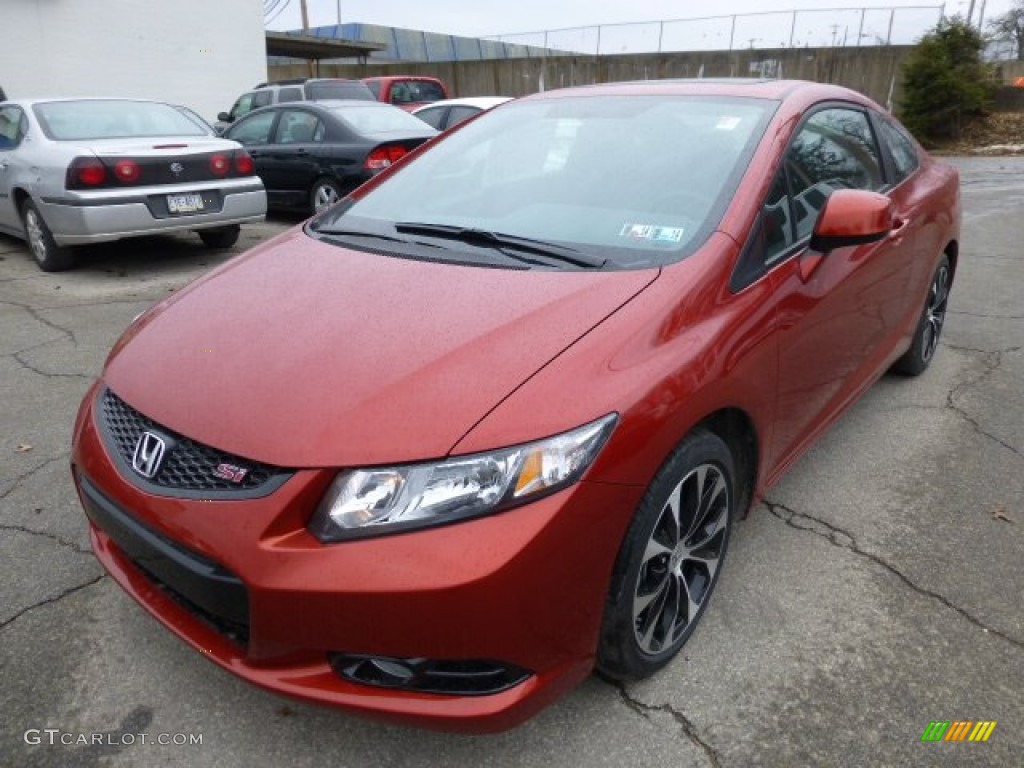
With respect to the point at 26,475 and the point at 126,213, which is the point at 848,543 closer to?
the point at 26,475

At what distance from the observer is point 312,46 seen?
23.3 m

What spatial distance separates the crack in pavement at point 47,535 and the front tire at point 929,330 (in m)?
3.74

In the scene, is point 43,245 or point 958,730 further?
point 43,245

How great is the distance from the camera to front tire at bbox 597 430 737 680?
182 cm

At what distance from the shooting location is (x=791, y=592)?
8.11 ft

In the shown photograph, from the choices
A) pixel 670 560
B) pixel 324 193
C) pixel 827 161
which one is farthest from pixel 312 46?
pixel 670 560

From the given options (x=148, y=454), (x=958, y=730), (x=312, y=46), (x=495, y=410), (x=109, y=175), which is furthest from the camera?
(x=312, y=46)

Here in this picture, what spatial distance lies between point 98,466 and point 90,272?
5433 millimetres

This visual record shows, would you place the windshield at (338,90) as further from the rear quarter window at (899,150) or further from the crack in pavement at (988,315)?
the rear quarter window at (899,150)

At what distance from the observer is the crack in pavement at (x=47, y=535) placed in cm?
266

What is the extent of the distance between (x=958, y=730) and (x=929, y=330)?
275 cm

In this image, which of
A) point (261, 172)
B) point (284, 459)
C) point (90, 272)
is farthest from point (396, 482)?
point (261, 172)

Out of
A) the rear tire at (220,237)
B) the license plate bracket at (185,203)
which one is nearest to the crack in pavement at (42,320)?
the license plate bracket at (185,203)

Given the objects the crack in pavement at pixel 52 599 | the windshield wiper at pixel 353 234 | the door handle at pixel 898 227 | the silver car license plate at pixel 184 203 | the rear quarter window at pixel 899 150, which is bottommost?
the crack in pavement at pixel 52 599
